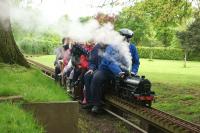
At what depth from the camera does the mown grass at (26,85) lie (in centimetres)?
803

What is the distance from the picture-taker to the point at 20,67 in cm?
1088

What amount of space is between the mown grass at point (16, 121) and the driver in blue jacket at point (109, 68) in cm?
416

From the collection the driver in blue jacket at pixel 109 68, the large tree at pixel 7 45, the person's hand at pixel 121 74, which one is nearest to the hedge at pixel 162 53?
the driver in blue jacket at pixel 109 68

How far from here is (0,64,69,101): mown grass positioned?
803cm

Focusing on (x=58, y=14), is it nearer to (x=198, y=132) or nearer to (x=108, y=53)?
(x=108, y=53)

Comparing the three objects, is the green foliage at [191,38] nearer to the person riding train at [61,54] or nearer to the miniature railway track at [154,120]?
the person riding train at [61,54]

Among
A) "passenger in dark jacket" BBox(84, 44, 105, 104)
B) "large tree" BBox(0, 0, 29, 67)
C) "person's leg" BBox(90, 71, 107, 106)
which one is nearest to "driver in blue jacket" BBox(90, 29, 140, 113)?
"person's leg" BBox(90, 71, 107, 106)

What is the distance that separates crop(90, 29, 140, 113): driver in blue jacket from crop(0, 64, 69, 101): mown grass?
5.10 feet

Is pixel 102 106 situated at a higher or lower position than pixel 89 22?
lower

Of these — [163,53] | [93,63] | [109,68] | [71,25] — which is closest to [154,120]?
[109,68]

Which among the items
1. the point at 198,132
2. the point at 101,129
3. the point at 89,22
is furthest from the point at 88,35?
the point at 198,132

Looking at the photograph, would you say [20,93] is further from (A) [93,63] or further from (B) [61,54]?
(B) [61,54]

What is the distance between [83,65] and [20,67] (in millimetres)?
2546

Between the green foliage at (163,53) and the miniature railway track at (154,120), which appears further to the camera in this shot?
the green foliage at (163,53)
